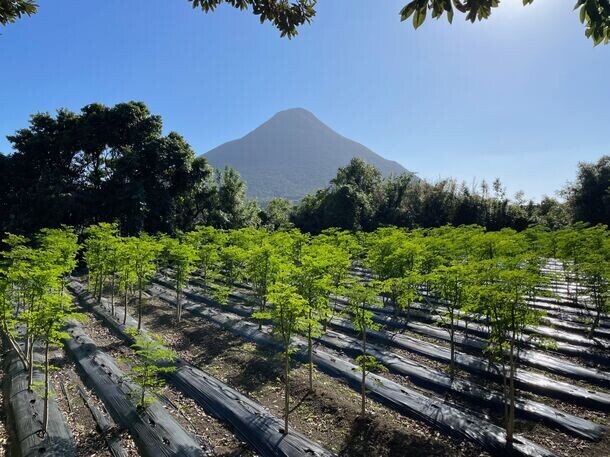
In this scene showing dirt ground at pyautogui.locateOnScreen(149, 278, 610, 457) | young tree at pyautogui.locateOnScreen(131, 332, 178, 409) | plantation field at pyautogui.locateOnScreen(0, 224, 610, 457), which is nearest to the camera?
dirt ground at pyautogui.locateOnScreen(149, 278, 610, 457)

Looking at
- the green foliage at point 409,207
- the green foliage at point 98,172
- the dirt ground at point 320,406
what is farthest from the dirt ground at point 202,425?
the green foliage at point 409,207

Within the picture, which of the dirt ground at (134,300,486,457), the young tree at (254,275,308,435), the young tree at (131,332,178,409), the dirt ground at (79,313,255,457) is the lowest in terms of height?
the dirt ground at (79,313,255,457)

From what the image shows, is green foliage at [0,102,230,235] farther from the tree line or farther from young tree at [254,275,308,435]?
young tree at [254,275,308,435]

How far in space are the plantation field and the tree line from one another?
45.8 ft

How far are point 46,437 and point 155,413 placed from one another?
190 cm

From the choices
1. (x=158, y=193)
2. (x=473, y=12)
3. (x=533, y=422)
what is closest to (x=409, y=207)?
(x=158, y=193)

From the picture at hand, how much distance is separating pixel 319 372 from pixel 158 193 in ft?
76.7

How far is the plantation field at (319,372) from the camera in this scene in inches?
268

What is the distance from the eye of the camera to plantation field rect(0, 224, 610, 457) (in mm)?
6809

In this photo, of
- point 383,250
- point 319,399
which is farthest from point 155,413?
point 383,250

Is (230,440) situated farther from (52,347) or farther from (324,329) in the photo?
(52,347)

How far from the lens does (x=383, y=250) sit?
1449 cm

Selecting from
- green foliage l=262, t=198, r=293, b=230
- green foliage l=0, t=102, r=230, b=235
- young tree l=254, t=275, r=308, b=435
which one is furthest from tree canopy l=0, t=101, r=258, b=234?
young tree l=254, t=275, r=308, b=435

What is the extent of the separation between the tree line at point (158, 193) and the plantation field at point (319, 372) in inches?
550
